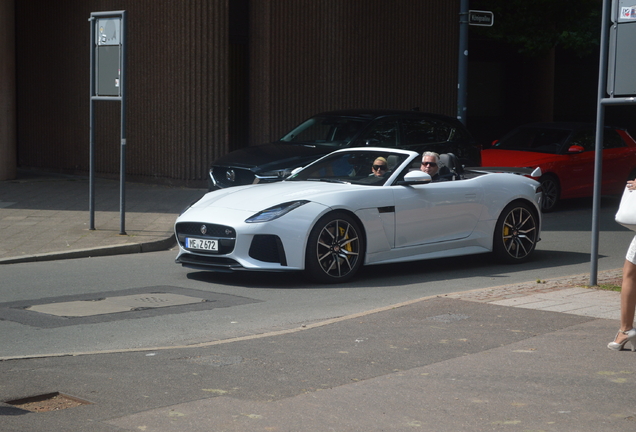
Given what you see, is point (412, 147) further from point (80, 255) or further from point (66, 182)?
point (66, 182)

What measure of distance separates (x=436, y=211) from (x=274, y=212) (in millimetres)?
1957

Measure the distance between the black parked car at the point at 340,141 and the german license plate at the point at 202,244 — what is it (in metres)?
3.82

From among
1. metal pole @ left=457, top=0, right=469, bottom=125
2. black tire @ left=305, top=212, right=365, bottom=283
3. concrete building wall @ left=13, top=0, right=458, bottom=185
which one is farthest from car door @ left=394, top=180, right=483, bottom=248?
concrete building wall @ left=13, top=0, right=458, bottom=185

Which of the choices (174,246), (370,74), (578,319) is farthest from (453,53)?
(578,319)

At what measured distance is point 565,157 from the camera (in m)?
16.6

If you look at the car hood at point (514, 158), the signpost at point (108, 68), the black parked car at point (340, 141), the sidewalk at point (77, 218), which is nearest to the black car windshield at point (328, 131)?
the black parked car at point (340, 141)

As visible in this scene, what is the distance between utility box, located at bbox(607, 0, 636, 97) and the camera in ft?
26.9

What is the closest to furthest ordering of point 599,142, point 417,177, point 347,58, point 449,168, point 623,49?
point 623,49 → point 599,142 → point 417,177 → point 449,168 → point 347,58

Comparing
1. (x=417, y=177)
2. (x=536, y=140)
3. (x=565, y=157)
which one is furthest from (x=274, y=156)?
(x=536, y=140)

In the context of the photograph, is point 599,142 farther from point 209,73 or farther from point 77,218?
point 209,73

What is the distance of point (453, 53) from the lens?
23.1 m

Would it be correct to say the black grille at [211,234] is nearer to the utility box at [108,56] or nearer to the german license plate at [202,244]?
the german license plate at [202,244]

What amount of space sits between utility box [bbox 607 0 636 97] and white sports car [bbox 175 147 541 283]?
227 cm

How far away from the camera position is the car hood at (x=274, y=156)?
13.4 meters
